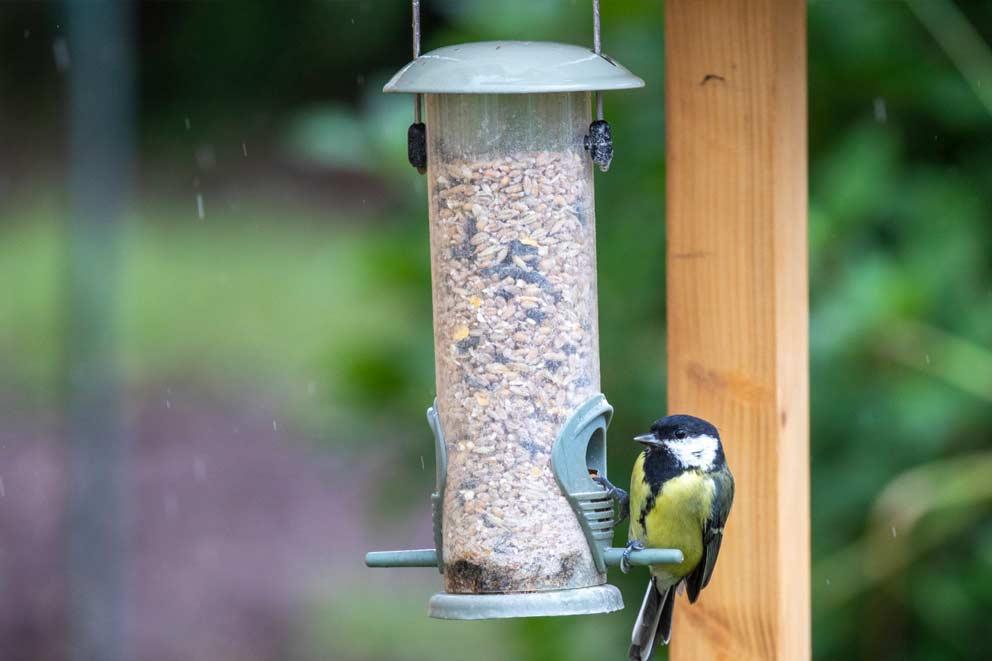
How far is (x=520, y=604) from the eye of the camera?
2594 mm

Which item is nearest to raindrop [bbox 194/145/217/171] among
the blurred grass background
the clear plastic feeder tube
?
the blurred grass background

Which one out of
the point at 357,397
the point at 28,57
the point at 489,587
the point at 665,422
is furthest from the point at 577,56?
the point at 28,57

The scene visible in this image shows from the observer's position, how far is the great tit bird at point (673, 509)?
8.87ft

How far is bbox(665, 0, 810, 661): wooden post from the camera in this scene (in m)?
2.42

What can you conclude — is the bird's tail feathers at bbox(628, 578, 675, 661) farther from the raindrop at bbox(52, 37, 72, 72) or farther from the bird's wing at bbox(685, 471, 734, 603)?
the raindrop at bbox(52, 37, 72, 72)

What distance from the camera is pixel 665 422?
2721 mm

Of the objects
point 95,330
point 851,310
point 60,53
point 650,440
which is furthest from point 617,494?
point 60,53

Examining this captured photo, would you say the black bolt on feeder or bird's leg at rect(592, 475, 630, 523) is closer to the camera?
the black bolt on feeder

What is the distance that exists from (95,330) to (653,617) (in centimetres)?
327

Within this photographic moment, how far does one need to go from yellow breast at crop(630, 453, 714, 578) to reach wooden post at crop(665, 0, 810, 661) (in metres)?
0.34

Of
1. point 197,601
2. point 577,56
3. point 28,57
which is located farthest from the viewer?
point 28,57

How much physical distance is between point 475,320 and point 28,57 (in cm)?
1164

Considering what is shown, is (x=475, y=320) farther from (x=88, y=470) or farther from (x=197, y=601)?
(x=197, y=601)

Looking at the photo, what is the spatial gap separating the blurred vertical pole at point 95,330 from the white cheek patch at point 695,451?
308 cm
